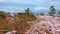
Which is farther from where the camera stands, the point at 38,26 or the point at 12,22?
the point at 12,22

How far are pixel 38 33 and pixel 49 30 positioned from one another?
82cm

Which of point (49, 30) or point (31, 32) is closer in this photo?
point (31, 32)

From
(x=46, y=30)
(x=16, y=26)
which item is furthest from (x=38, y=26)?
(x=16, y=26)

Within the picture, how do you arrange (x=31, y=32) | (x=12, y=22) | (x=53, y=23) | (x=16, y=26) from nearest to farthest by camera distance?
(x=31, y=32)
(x=53, y=23)
(x=16, y=26)
(x=12, y=22)

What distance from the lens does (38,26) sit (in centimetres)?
817

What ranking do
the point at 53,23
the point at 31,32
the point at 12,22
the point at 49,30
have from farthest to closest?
the point at 12,22, the point at 53,23, the point at 49,30, the point at 31,32

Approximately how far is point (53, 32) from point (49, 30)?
275mm

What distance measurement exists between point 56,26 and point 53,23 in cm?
52

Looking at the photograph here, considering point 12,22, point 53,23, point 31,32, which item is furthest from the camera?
point 12,22

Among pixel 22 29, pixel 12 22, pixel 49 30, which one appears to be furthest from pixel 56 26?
pixel 12 22

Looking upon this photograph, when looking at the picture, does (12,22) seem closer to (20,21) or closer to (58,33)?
(20,21)

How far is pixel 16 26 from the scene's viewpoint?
33.0 feet

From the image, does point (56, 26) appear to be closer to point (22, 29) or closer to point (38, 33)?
point (38, 33)

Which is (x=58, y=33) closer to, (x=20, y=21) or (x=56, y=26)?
(x=56, y=26)
